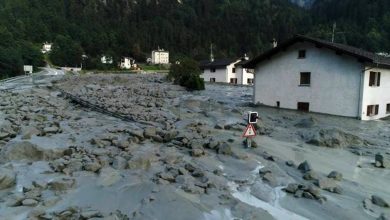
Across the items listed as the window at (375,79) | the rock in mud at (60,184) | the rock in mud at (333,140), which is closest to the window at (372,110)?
the window at (375,79)

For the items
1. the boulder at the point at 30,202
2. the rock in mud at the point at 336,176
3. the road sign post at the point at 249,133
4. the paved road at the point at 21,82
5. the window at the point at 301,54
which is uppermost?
the window at the point at 301,54

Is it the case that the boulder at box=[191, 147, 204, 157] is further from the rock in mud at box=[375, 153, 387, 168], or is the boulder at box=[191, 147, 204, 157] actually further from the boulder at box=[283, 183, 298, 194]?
the rock in mud at box=[375, 153, 387, 168]

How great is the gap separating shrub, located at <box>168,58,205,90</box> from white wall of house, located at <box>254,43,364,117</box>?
18.4 m

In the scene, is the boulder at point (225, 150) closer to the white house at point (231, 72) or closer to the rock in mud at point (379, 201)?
the rock in mud at point (379, 201)

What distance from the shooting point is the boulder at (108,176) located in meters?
8.84

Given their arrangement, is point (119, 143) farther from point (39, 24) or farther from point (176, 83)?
point (39, 24)

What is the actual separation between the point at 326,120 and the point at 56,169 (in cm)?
1777

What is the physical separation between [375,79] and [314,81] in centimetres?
422

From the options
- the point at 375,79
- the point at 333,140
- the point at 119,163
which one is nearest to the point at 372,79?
the point at 375,79

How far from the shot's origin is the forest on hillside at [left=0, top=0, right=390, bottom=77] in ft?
407

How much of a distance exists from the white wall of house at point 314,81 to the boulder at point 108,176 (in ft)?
63.5

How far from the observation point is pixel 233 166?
10.8 meters

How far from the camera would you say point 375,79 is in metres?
24.7

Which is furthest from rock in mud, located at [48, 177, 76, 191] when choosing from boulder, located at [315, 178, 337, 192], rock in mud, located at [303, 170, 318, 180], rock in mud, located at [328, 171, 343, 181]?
rock in mud, located at [328, 171, 343, 181]
